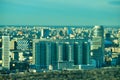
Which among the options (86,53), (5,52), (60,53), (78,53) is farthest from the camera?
(78,53)

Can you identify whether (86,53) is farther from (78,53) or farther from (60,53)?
(60,53)

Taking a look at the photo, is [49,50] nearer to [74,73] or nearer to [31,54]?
[31,54]

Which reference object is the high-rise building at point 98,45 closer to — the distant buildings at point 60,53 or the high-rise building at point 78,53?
the distant buildings at point 60,53

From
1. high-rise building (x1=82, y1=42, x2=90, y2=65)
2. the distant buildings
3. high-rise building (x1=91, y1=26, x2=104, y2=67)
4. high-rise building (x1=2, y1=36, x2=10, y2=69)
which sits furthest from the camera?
high-rise building (x1=91, y1=26, x2=104, y2=67)

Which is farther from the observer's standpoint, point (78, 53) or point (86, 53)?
point (78, 53)

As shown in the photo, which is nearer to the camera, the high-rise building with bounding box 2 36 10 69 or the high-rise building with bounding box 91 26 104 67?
the high-rise building with bounding box 2 36 10 69

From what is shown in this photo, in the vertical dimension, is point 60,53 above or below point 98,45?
below

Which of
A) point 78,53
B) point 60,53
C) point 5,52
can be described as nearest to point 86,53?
point 78,53

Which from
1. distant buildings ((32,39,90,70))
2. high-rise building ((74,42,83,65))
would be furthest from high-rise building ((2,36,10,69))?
high-rise building ((74,42,83,65))

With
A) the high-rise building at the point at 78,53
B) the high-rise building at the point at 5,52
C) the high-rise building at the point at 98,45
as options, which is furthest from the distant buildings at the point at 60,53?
the high-rise building at the point at 5,52

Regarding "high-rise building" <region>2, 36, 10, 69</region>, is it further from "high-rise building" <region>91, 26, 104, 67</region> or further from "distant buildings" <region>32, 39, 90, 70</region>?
"high-rise building" <region>91, 26, 104, 67</region>
